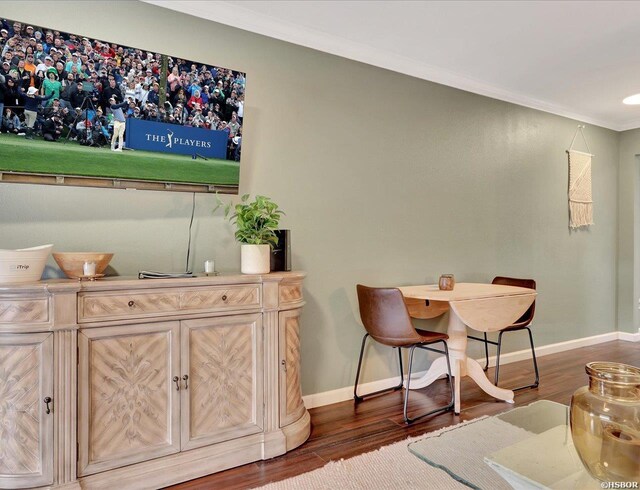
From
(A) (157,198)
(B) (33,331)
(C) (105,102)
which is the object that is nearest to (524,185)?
(A) (157,198)

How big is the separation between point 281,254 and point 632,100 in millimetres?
3905

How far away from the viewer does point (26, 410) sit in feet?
5.41

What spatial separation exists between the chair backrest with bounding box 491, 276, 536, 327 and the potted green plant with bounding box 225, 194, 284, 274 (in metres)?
2.14

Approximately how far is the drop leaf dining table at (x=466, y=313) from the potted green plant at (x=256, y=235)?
42.2 inches

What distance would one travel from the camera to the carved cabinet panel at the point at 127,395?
1.76 m

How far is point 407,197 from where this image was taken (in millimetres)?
3316

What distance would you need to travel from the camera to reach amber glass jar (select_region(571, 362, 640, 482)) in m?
1.10

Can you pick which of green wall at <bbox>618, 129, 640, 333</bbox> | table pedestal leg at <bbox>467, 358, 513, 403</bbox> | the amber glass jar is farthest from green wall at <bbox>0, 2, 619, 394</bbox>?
the amber glass jar

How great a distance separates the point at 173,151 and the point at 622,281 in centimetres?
518

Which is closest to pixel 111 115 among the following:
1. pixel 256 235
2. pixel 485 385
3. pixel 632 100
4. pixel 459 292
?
pixel 256 235

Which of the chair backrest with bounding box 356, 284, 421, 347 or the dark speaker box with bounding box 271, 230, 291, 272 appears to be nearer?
the dark speaker box with bounding box 271, 230, 291, 272

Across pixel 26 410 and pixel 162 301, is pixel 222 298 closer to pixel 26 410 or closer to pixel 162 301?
pixel 162 301

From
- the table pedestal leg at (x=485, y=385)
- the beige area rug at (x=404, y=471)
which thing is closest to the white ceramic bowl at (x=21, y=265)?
the beige area rug at (x=404, y=471)

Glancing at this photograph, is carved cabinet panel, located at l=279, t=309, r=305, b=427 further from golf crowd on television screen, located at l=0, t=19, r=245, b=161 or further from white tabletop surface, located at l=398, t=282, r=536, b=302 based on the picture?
golf crowd on television screen, located at l=0, t=19, r=245, b=161
